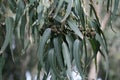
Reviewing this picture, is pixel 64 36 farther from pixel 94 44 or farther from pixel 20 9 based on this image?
pixel 20 9

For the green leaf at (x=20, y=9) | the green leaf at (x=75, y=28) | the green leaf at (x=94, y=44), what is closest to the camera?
the green leaf at (x=75, y=28)

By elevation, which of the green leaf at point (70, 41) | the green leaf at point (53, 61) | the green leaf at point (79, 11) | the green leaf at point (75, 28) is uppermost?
the green leaf at point (79, 11)

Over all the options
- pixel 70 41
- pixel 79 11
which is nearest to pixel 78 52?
pixel 70 41

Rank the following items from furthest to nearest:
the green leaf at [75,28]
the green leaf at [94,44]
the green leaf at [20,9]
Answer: the green leaf at [20,9] < the green leaf at [94,44] < the green leaf at [75,28]

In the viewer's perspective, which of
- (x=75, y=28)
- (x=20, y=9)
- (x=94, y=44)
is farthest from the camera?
(x=20, y=9)

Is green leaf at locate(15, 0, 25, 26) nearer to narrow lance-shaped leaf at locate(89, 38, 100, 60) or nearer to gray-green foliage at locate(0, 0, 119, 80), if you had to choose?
gray-green foliage at locate(0, 0, 119, 80)

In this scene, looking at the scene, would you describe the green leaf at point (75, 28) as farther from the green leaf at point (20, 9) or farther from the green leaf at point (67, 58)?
the green leaf at point (20, 9)

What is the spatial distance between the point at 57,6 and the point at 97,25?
0.20m

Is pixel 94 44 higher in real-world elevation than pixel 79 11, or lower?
lower

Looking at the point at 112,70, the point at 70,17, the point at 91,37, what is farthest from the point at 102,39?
the point at 112,70

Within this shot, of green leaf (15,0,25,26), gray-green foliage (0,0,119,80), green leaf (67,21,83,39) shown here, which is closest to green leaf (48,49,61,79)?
gray-green foliage (0,0,119,80)

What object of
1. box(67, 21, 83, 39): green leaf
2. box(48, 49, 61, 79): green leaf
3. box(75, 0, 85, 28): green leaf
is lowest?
box(48, 49, 61, 79): green leaf

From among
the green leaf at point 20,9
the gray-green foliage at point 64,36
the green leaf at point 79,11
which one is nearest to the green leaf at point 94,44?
the gray-green foliage at point 64,36

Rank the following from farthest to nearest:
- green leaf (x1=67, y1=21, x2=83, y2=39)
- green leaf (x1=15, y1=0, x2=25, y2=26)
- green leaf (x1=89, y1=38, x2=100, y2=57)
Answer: green leaf (x1=15, y1=0, x2=25, y2=26), green leaf (x1=89, y1=38, x2=100, y2=57), green leaf (x1=67, y1=21, x2=83, y2=39)
